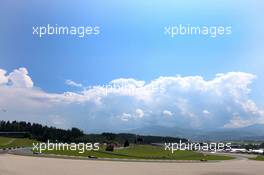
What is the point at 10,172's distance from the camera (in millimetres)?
44531

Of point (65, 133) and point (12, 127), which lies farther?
point (12, 127)

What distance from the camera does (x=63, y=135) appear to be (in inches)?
5566

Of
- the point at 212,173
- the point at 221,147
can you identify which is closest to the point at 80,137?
the point at 221,147

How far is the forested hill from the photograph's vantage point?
137000 millimetres

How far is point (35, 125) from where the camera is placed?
176 metres

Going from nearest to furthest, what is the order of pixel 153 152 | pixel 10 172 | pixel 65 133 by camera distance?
pixel 10 172, pixel 153 152, pixel 65 133

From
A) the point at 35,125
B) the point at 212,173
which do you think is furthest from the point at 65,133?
the point at 212,173

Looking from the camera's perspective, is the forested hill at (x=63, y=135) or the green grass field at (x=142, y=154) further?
the forested hill at (x=63, y=135)

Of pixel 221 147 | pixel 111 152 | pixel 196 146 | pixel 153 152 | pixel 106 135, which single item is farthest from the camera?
pixel 221 147

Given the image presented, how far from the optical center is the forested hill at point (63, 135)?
449 feet

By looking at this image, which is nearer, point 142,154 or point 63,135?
point 142,154

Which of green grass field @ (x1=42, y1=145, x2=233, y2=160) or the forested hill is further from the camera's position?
the forested hill

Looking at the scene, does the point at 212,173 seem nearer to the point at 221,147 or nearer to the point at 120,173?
the point at 120,173

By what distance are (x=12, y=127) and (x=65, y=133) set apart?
44169 mm
